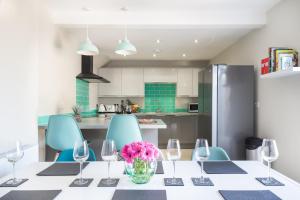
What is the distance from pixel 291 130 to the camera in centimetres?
293

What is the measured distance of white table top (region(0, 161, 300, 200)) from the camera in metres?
1.11

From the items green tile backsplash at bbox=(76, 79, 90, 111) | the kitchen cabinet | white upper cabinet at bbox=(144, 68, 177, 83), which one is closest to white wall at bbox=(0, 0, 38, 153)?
green tile backsplash at bbox=(76, 79, 90, 111)

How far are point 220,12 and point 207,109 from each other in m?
1.50

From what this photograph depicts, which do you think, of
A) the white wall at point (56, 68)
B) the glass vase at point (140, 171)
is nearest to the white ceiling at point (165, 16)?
the white wall at point (56, 68)

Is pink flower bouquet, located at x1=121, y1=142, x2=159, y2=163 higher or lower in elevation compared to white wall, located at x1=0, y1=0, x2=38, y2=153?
lower

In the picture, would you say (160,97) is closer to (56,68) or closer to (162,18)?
(162,18)

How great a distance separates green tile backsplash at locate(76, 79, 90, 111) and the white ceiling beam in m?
1.50

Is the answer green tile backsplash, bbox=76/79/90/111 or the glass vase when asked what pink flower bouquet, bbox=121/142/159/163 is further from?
green tile backsplash, bbox=76/79/90/111

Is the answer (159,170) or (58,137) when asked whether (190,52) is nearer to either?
(58,137)

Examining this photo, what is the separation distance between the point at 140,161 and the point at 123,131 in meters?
1.39

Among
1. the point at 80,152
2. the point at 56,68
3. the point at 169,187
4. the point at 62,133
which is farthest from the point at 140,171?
the point at 56,68

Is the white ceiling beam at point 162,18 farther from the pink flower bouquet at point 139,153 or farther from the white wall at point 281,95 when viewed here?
the pink flower bouquet at point 139,153

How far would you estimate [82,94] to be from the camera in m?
5.23

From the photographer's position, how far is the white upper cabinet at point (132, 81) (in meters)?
6.70
